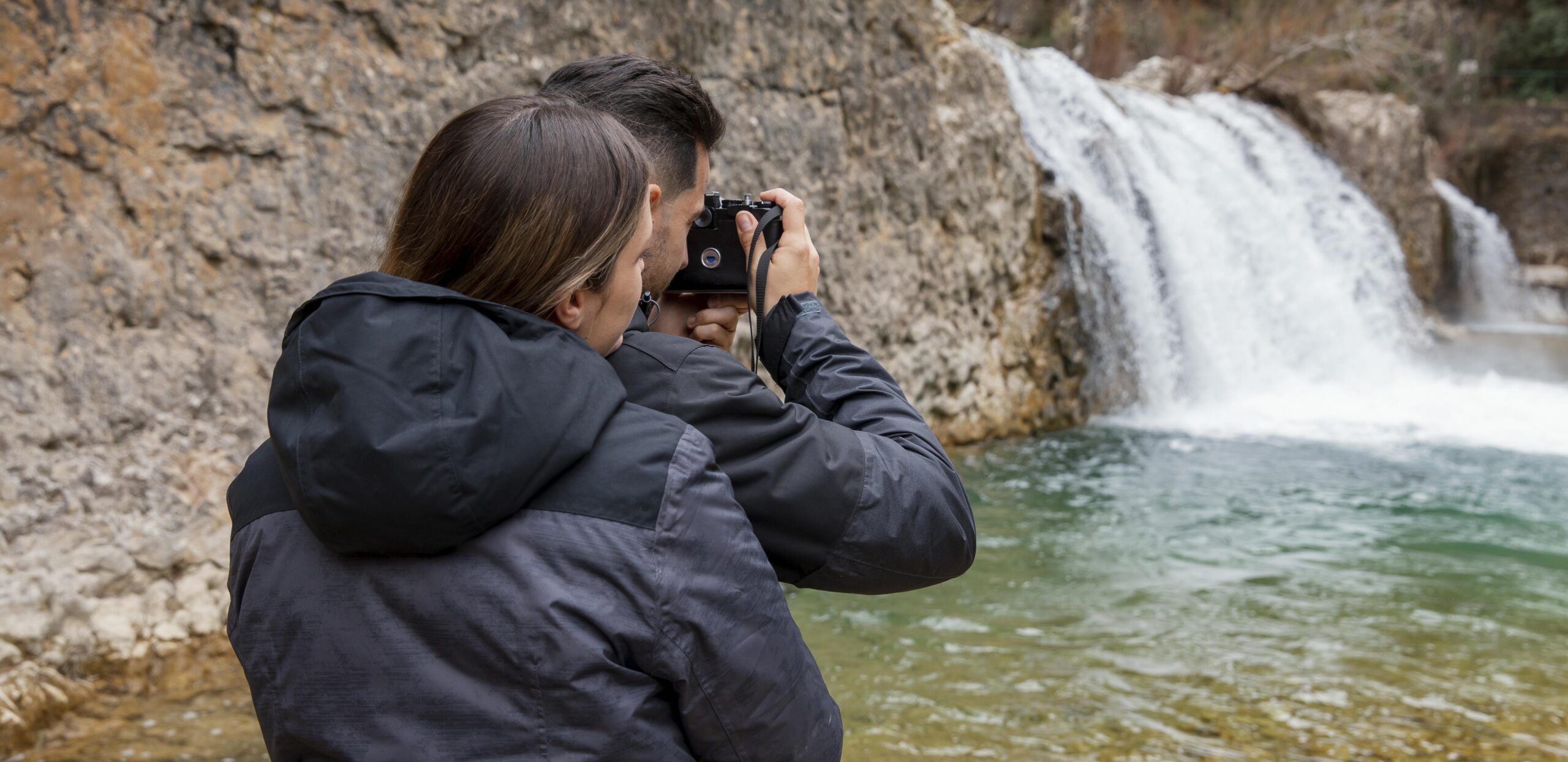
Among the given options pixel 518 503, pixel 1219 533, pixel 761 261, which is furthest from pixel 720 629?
pixel 1219 533

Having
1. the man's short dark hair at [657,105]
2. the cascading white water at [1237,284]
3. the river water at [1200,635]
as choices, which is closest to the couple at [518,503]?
the man's short dark hair at [657,105]

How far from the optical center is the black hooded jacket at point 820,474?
1.13 m

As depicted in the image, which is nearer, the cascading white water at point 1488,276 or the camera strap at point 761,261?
the camera strap at point 761,261

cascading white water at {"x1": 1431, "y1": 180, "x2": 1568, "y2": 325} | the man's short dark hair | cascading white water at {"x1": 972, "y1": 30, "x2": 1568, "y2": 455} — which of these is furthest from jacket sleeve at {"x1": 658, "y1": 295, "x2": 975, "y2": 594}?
cascading white water at {"x1": 1431, "y1": 180, "x2": 1568, "y2": 325}

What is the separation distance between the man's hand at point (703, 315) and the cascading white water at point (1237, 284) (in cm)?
655

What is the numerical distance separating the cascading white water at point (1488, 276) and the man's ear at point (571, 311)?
17.4m

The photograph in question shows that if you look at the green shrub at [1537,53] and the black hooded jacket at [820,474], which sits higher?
the green shrub at [1537,53]

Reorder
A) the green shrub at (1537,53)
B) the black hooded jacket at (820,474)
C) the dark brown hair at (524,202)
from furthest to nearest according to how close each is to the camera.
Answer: the green shrub at (1537,53) → the black hooded jacket at (820,474) → the dark brown hair at (524,202)

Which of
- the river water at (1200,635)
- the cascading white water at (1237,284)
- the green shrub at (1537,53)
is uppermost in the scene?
the green shrub at (1537,53)

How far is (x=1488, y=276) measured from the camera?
16.0 m

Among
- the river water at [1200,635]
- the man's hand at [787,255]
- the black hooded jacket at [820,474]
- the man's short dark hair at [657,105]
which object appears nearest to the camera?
the black hooded jacket at [820,474]

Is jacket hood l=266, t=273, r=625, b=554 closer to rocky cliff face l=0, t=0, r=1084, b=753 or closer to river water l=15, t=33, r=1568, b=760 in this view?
river water l=15, t=33, r=1568, b=760

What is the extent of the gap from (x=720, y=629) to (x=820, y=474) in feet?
0.70

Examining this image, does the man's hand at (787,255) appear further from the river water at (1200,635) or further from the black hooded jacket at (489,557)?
the river water at (1200,635)
